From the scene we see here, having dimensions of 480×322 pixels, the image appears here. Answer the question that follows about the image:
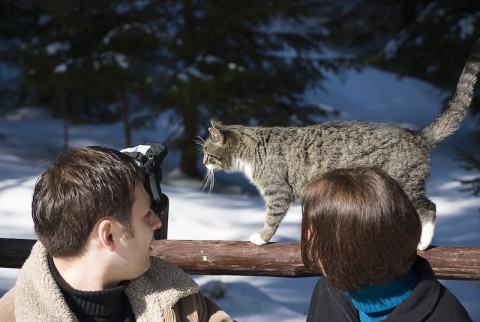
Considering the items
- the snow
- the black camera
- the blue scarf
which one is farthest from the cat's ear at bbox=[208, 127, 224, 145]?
the blue scarf

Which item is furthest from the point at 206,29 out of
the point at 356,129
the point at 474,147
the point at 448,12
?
the point at 356,129

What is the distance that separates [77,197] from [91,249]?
0.55 ft

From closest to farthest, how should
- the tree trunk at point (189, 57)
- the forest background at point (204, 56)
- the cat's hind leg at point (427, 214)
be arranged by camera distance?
the cat's hind leg at point (427, 214) < the forest background at point (204, 56) < the tree trunk at point (189, 57)

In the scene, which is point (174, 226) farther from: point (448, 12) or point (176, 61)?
point (448, 12)

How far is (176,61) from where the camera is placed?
10.9 meters

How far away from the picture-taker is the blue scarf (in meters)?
1.92

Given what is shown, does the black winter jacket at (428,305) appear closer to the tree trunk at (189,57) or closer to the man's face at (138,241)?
the man's face at (138,241)

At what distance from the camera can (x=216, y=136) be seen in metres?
4.42

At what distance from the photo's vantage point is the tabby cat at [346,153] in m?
3.86

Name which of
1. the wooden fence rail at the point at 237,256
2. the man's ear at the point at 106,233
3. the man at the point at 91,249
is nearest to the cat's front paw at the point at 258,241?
the wooden fence rail at the point at 237,256

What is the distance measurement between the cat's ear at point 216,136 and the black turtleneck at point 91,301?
2.42m

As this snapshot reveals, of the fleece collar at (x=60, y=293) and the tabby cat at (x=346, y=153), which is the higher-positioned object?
the tabby cat at (x=346, y=153)

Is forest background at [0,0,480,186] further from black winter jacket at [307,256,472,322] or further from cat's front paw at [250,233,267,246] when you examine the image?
black winter jacket at [307,256,472,322]

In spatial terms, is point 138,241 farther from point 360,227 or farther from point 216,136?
point 216,136
